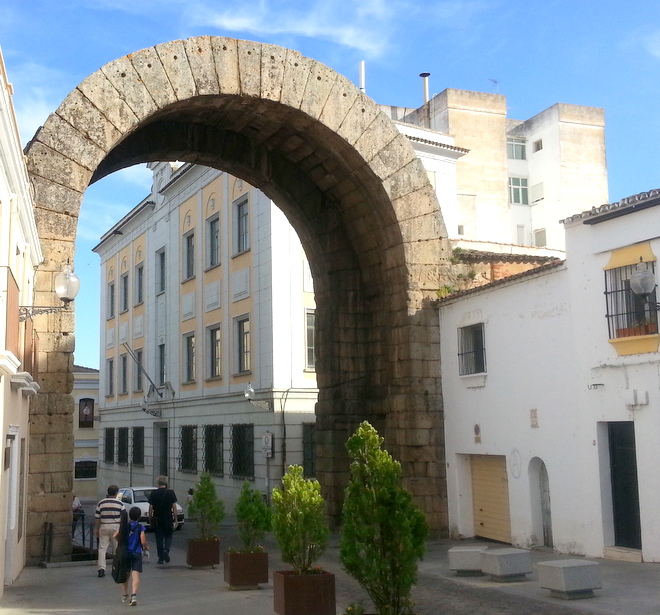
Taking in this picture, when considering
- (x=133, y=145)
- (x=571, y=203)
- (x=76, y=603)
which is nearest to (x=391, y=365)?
(x=133, y=145)

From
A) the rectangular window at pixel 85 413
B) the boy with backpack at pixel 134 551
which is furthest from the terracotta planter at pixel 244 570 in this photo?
the rectangular window at pixel 85 413

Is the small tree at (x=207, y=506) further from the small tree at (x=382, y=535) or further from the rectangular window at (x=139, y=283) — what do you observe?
the rectangular window at (x=139, y=283)

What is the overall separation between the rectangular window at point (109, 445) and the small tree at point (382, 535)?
105ft

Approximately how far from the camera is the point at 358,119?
1752cm

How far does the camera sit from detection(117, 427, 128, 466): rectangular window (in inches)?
1437

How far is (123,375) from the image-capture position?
37594 millimetres

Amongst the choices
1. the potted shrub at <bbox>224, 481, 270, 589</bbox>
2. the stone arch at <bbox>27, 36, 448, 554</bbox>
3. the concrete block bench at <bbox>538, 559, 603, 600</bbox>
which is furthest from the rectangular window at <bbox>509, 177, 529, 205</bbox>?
the concrete block bench at <bbox>538, 559, 603, 600</bbox>

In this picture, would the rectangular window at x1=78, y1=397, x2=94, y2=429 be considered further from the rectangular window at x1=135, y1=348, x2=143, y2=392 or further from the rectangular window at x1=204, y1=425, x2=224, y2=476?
the rectangular window at x1=204, y1=425, x2=224, y2=476

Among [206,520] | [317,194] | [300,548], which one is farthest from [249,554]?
[317,194]

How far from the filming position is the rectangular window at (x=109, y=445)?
3862 centimetres

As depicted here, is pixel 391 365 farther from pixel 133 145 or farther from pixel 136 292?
pixel 136 292

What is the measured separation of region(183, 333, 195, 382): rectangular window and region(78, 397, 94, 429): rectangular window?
51.8 ft

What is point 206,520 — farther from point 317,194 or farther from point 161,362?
point 161,362

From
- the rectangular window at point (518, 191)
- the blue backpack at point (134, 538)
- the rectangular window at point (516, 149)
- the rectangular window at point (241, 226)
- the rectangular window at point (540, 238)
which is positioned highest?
the rectangular window at point (516, 149)
